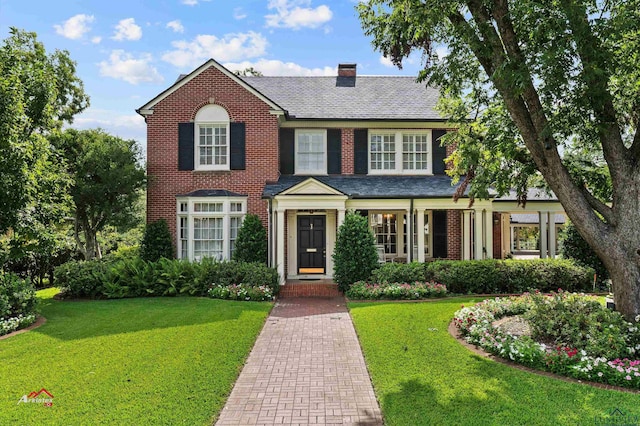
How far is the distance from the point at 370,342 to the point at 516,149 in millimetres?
5591

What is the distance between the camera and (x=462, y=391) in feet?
17.8

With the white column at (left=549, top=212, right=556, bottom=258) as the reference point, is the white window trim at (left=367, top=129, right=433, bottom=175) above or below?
above

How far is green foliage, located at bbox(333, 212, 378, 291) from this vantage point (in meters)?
12.8

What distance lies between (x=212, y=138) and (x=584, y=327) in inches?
501

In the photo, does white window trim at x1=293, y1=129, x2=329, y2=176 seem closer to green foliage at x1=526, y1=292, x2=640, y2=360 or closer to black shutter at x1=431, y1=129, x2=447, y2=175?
black shutter at x1=431, y1=129, x2=447, y2=175

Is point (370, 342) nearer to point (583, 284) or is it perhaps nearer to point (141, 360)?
point (141, 360)

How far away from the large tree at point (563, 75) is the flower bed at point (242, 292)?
7.18 meters

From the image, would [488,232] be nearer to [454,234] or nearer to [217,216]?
[454,234]

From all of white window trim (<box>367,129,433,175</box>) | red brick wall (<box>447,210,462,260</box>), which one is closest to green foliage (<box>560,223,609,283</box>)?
red brick wall (<box>447,210,462,260</box>)

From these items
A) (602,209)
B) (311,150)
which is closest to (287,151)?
(311,150)

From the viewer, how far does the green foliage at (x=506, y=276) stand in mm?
12539

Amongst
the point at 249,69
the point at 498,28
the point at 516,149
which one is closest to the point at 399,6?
the point at 498,28

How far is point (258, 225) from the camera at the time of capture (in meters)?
14.1

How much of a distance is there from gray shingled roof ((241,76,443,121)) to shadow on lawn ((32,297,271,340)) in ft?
26.5
